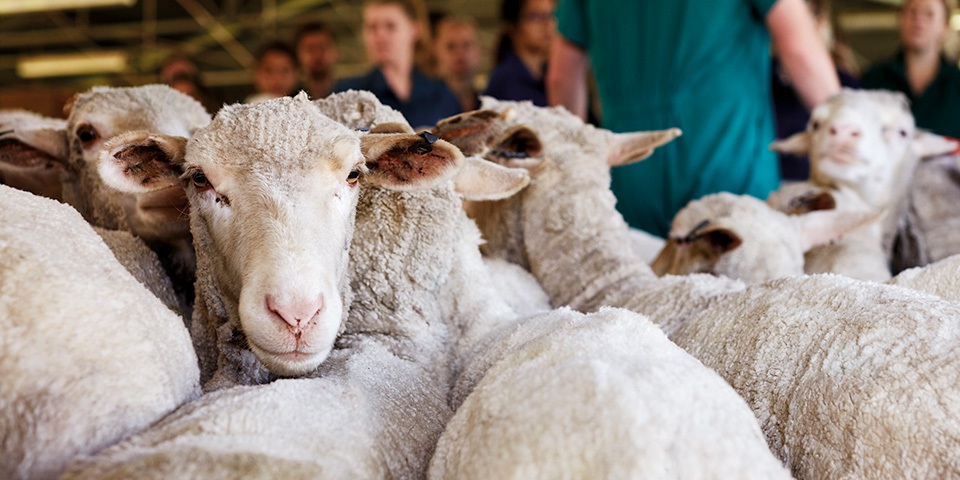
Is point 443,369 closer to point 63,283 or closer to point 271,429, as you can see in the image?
point 271,429

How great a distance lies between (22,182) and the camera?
2.68m

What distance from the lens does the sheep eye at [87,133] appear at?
2.54 meters

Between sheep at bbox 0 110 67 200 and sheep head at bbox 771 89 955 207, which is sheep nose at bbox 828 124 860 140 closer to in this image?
sheep head at bbox 771 89 955 207

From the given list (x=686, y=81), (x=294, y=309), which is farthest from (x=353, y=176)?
(x=686, y=81)

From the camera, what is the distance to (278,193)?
178 cm

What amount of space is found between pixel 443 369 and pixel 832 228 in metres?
1.85

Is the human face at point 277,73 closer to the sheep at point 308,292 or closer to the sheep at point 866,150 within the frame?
the sheep at point 866,150

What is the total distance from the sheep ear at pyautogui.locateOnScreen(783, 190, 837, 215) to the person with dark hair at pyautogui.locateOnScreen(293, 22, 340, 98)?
352 centimetres

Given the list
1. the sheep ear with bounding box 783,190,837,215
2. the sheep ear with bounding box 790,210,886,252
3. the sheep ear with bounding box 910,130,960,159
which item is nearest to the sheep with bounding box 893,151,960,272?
the sheep ear with bounding box 910,130,960,159

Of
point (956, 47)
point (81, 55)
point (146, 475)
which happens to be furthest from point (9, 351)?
point (81, 55)

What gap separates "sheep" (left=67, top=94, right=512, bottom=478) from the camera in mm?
1402

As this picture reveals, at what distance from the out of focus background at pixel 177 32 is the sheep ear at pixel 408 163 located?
1595 centimetres

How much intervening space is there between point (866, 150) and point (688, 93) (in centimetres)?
78

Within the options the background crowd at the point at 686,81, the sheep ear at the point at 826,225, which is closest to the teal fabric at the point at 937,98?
the background crowd at the point at 686,81
